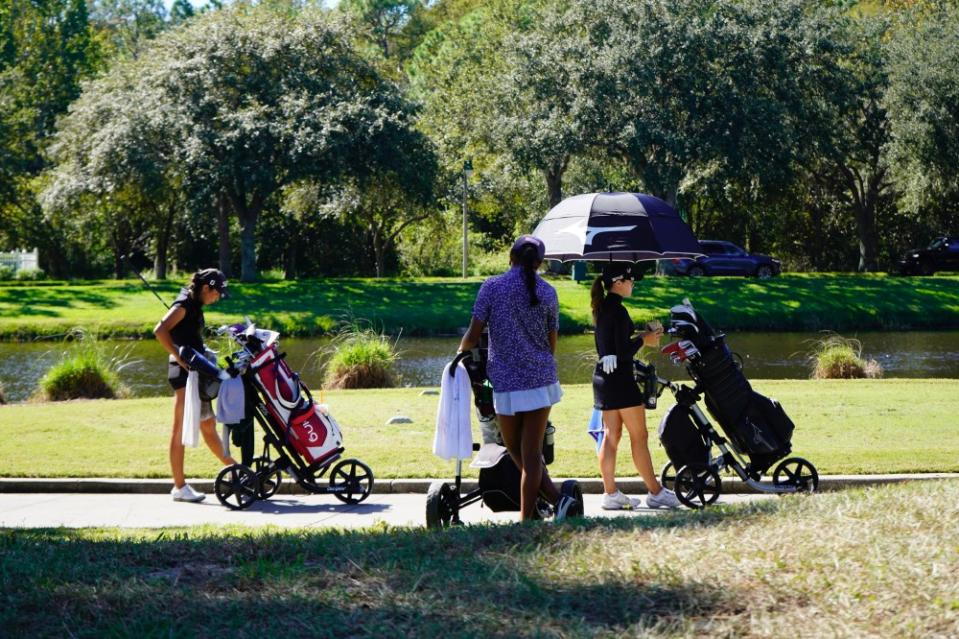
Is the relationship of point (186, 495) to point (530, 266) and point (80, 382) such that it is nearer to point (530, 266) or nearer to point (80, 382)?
point (530, 266)

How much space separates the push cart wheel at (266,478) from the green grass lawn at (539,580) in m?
3.42

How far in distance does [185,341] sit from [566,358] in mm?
17782

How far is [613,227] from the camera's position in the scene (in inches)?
436

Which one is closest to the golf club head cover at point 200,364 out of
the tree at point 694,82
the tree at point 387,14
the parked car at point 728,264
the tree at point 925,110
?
the tree at point 694,82

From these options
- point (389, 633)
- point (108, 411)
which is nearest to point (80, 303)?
point (108, 411)

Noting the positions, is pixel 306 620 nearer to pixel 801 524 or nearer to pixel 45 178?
pixel 801 524

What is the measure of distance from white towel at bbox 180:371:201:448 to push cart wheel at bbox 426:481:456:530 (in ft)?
8.52

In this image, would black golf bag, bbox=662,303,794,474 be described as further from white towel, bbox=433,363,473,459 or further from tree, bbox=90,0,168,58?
tree, bbox=90,0,168,58

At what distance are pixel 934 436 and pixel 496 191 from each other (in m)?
39.4

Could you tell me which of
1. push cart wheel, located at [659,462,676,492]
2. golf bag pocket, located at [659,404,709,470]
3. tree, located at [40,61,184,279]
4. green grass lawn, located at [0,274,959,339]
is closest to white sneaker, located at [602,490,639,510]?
push cart wheel, located at [659,462,676,492]

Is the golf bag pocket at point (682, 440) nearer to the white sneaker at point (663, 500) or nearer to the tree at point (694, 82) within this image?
the white sneaker at point (663, 500)

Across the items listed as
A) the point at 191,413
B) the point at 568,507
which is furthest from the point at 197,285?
the point at 568,507

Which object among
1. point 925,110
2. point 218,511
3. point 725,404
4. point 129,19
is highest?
point 129,19

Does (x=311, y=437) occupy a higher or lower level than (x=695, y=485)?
higher
